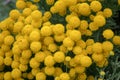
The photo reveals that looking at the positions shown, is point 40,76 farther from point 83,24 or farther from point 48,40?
point 83,24

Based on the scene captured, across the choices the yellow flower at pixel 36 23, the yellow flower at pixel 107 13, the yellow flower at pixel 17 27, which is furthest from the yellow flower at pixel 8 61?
the yellow flower at pixel 107 13

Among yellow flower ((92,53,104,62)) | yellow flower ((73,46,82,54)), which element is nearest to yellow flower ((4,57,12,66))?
yellow flower ((73,46,82,54))

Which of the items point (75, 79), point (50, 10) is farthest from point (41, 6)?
point (75, 79)

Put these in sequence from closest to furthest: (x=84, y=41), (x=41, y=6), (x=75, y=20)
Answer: (x=75, y=20) → (x=84, y=41) → (x=41, y=6)

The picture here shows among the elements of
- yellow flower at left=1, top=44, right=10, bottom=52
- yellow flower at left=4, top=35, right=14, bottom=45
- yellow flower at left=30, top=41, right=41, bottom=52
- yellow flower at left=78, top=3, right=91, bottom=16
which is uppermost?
yellow flower at left=78, top=3, right=91, bottom=16

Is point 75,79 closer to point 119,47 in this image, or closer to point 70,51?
point 70,51

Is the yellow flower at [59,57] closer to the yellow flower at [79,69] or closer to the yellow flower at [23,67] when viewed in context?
the yellow flower at [79,69]

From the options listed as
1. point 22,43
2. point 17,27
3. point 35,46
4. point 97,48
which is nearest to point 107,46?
point 97,48

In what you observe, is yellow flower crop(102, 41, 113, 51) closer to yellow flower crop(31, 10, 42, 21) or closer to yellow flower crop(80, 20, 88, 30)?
yellow flower crop(80, 20, 88, 30)
